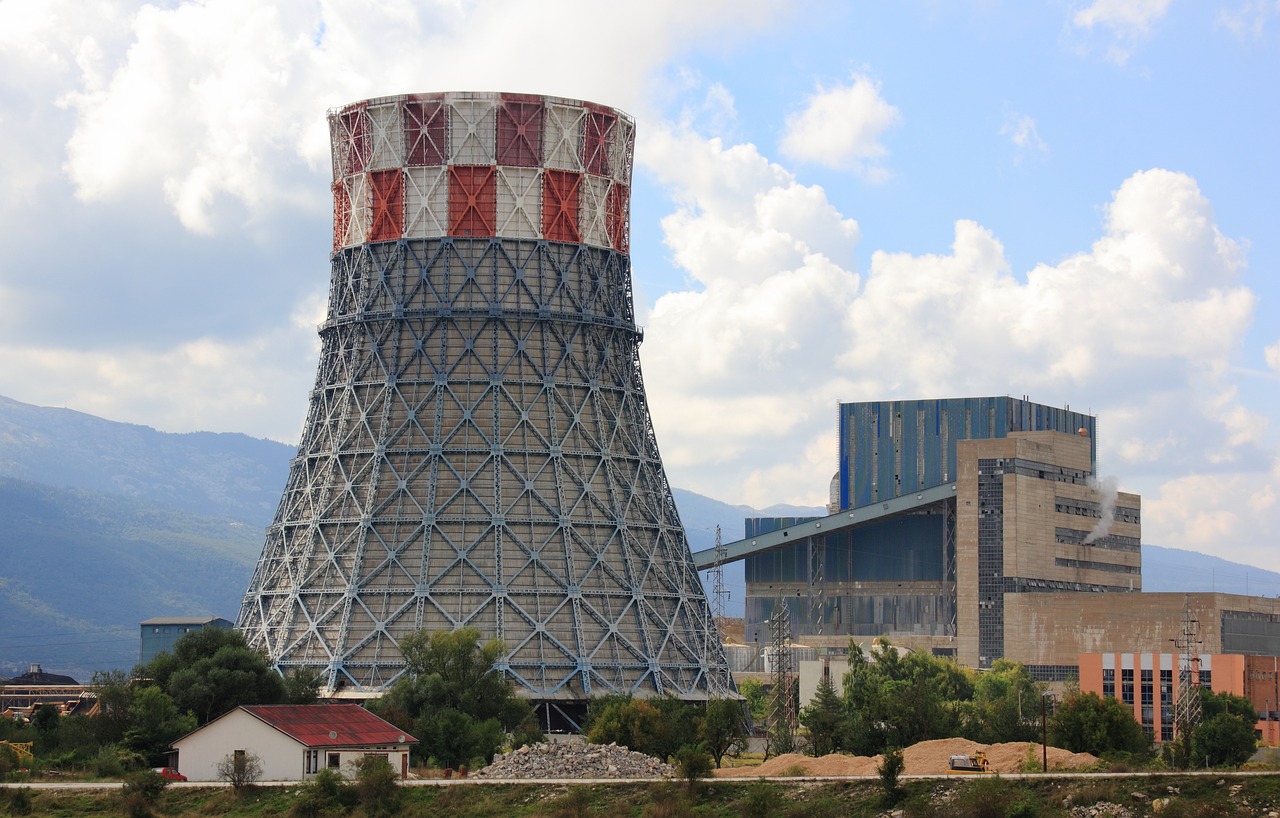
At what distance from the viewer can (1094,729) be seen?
10512 centimetres

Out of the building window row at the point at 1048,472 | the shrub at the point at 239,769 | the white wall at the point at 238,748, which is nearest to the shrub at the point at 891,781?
the white wall at the point at 238,748

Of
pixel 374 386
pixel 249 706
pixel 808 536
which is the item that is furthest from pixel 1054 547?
pixel 249 706

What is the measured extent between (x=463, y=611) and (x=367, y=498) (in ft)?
29.2

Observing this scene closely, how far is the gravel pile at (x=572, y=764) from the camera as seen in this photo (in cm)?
9012

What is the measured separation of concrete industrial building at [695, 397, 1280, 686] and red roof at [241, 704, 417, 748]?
74.9m

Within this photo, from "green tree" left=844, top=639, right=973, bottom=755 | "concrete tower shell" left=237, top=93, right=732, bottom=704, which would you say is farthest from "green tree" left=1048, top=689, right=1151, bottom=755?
"concrete tower shell" left=237, top=93, right=732, bottom=704

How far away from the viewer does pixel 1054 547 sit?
170m

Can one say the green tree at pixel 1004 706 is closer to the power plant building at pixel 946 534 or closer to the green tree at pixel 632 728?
the power plant building at pixel 946 534

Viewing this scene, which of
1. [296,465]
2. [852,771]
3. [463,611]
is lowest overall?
[852,771]

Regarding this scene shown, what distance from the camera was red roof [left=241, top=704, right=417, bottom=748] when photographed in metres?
92.2

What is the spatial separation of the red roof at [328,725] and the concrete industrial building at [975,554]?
246ft

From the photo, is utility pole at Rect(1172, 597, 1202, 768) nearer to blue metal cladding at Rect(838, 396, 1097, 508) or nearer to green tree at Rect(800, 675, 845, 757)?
green tree at Rect(800, 675, 845, 757)

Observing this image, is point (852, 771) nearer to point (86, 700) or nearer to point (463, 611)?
point (463, 611)

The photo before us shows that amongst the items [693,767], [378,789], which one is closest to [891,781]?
[693,767]
